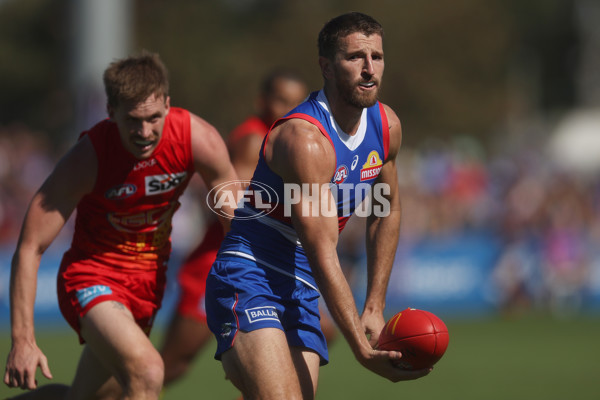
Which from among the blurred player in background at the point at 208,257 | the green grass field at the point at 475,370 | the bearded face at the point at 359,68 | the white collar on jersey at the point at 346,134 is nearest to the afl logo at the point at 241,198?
the white collar on jersey at the point at 346,134

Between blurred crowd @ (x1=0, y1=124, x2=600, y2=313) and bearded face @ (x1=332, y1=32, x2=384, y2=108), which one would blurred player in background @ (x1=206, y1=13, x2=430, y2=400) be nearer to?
bearded face @ (x1=332, y1=32, x2=384, y2=108)

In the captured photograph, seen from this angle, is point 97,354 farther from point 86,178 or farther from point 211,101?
point 211,101

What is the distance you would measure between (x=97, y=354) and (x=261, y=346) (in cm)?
131

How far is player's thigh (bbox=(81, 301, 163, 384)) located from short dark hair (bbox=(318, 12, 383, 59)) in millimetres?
2031

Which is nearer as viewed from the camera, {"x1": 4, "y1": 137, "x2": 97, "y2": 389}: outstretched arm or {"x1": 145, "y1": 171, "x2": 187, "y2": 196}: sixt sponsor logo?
{"x1": 4, "y1": 137, "x2": 97, "y2": 389}: outstretched arm

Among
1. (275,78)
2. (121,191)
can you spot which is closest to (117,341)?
(121,191)

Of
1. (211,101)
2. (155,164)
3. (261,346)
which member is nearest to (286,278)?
(261,346)

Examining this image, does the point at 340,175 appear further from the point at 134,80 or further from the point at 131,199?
the point at 131,199

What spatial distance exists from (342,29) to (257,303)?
1.57 metres

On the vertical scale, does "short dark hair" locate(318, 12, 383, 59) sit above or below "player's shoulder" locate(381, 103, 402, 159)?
above

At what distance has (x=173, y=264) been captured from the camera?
53.1 feet

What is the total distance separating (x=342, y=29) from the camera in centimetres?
500

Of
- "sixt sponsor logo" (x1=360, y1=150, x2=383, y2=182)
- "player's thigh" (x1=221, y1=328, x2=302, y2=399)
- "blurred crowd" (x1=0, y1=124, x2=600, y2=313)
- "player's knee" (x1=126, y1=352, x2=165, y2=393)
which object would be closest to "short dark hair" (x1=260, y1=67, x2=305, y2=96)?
"sixt sponsor logo" (x1=360, y1=150, x2=383, y2=182)

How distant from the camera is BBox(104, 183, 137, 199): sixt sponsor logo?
19.1 ft
